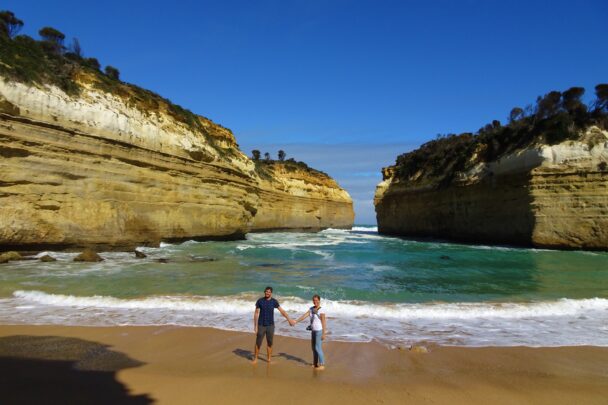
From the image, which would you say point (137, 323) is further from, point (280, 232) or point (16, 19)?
point (280, 232)

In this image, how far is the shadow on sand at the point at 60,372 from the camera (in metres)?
3.81

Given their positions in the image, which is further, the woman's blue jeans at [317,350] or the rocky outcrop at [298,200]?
the rocky outcrop at [298,200]

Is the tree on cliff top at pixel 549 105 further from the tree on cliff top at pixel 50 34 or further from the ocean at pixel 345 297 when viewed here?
the tree on cliff top at pixel 50 34

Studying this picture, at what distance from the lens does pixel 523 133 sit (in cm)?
2578

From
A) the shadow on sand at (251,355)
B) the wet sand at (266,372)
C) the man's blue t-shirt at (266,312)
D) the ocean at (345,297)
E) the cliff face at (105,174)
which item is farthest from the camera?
the cliff face at (105,174)

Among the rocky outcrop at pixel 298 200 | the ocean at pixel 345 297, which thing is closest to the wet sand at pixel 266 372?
the ocean at pixel 345 297

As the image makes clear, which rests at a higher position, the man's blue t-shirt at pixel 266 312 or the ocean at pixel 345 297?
the man's blue t-shirt at pixel 266 312

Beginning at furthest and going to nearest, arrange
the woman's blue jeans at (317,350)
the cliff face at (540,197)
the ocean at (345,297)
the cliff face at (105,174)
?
the cliff face at (540,197) < the cliff face at (105,174) < the ocean at (345,297) < the woman's blue jeans at (317,350)

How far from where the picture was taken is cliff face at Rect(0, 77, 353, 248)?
1406 cm

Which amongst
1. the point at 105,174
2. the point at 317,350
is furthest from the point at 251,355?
the point at 105,174

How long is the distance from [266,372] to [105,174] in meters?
15.1

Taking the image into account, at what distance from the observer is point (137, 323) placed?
6.77 metres

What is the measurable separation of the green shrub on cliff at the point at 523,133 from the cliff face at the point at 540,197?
33.2 inches

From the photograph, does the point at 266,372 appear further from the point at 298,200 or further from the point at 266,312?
the point at 298,200
